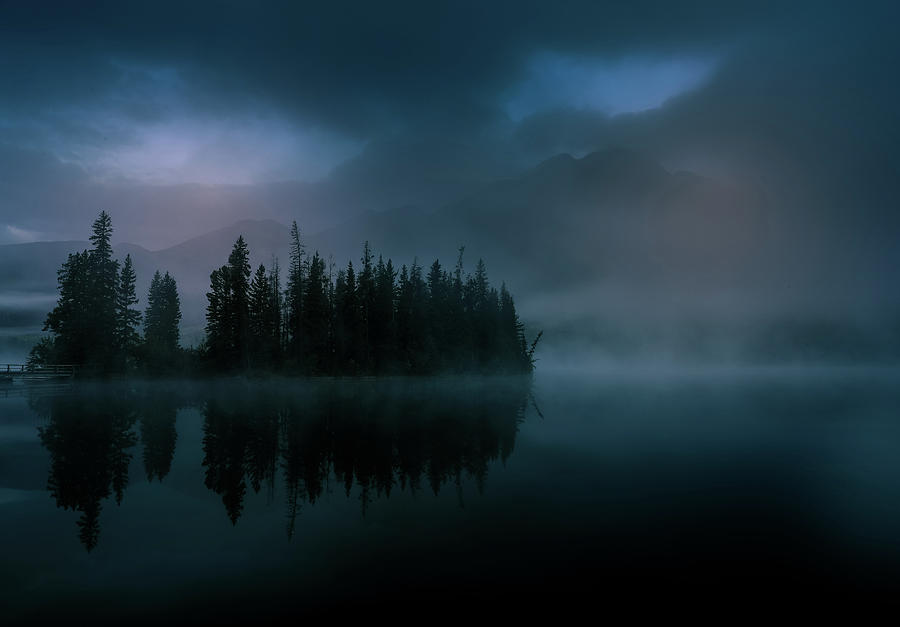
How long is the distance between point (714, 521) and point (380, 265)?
9868 cm

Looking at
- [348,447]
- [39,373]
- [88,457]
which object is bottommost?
[348,447]

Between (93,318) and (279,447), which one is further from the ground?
(93,318)

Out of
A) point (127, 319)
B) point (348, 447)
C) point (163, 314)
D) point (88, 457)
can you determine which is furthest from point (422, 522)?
point (163, 314)

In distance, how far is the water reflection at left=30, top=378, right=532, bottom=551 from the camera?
68.0ft

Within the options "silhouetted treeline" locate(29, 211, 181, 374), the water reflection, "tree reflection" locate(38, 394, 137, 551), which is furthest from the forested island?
"tree reflection" locate(38, 394, 137, 551)

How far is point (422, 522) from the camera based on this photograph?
17.1 m

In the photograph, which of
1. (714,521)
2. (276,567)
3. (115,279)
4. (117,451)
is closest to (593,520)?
(714,521)

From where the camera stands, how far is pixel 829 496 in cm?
2198

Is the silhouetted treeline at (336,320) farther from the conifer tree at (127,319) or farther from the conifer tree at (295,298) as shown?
the conifer tree at (127,319)

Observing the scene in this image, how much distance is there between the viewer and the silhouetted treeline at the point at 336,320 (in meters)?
90.4

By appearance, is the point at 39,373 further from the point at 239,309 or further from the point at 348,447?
the point at 348,447

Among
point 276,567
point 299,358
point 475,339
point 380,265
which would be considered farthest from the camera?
point 475,339

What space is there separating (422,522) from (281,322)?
94328 mm

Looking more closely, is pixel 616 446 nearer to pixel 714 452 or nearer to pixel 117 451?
pixel 714 452
